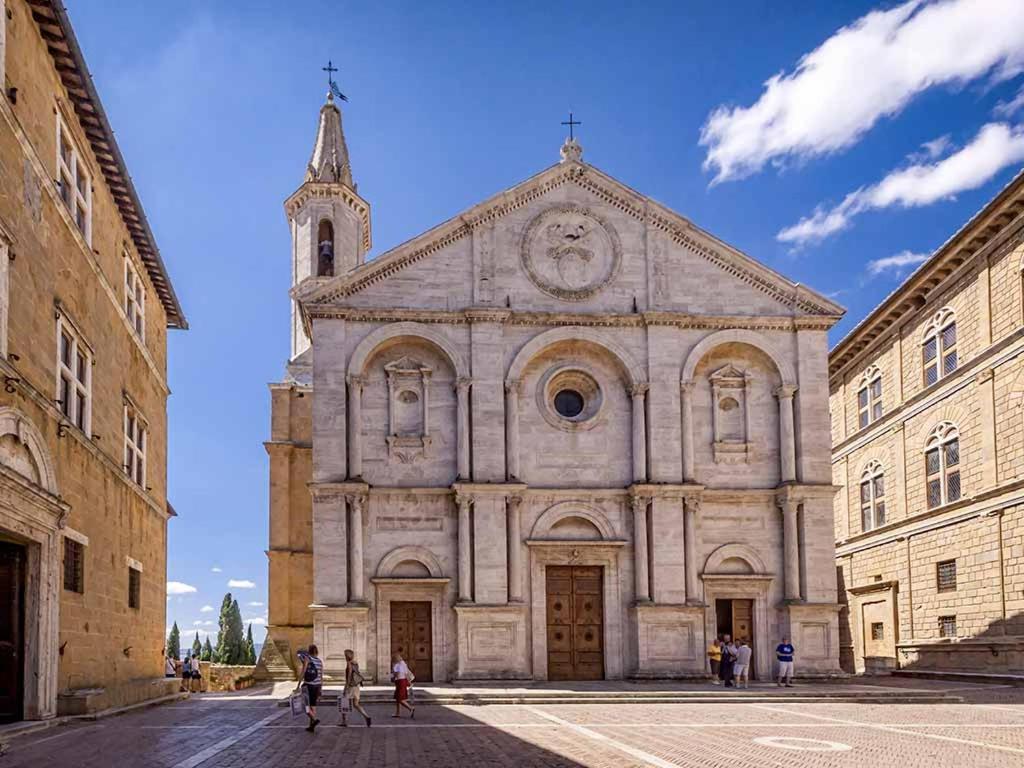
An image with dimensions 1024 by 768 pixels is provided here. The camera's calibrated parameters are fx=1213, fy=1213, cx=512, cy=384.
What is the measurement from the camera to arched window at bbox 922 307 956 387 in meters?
39.3

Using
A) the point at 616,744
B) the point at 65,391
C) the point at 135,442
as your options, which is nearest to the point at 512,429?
the point at 135,442

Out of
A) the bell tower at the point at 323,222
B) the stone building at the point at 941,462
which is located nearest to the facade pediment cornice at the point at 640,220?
the stone building at the point at 941,462

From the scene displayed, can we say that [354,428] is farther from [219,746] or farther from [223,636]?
[223,636]

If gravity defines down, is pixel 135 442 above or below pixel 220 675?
above

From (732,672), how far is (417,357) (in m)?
12.6

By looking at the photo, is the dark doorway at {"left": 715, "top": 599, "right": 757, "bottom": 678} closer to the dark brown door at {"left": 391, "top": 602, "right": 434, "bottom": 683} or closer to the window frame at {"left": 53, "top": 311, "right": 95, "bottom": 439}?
the dark brown door at {"left": 391, "top": 602, "right": 434, "bottom": 683}

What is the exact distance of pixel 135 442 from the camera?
3134 cm

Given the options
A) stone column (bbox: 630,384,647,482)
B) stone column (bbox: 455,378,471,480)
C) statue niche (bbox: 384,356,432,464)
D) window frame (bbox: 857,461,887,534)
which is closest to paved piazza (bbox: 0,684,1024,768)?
stone column (bbox: 455,378,471,480)

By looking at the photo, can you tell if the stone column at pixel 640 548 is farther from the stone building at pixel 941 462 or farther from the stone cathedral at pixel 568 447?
the stone building at pixel 941 462

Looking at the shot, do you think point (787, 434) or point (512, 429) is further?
point (787, 434)

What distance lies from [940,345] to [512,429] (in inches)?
603

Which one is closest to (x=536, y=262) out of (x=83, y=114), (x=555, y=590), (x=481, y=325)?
(x=481, y=325)

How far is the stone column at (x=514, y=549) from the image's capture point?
34031 millimetres

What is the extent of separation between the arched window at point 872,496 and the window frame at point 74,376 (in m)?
30.8
